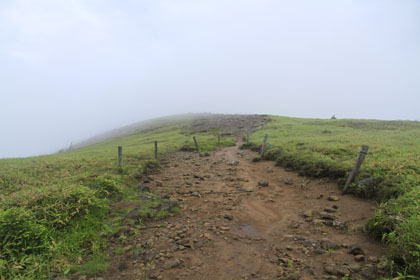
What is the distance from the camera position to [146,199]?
9727 mm

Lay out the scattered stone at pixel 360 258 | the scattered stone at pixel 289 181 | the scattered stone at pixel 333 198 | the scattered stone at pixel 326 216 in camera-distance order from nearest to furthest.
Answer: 1. the scattered stone at pixel 360 258
2. the scattered stone at pixel 326 216
3. the scattered stone at pixel 333 198
4. the scattered stone at pixel 289 181

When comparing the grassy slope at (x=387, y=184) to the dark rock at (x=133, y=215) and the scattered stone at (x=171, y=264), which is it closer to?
the scattered stone at (x=171, y=264)

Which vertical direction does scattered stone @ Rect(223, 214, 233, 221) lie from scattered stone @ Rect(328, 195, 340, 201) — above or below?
below

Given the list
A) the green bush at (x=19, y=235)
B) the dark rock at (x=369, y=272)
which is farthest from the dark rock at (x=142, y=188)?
the dark rock at (x=369, y=272)

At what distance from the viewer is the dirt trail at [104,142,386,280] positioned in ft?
17.4

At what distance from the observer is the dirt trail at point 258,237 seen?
5.29 m

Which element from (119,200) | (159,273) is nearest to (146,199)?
(119,200)

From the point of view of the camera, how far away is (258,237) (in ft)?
22.4

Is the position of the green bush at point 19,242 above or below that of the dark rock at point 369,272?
above

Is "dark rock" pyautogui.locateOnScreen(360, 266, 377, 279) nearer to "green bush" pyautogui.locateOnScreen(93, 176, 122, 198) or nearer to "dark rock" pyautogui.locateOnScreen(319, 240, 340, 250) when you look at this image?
"dark rock" pyautogui.locateOnScreen(319, 240, 340, 250)

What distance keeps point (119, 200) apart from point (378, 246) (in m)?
9.40

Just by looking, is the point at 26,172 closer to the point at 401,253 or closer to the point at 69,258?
the point at 69,258

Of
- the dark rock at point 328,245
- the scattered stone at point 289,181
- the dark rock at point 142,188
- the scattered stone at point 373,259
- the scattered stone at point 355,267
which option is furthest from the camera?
the scattered stone at point 289,181

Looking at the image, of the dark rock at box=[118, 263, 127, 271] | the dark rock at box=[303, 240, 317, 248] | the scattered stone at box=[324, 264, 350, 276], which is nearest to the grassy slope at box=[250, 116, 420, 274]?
the scattered stone at box=[324, 264, 350, 276]
